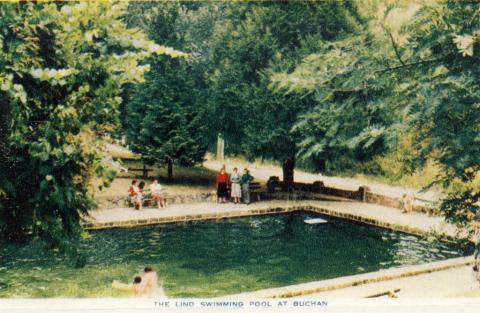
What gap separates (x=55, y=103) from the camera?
19.8 feet

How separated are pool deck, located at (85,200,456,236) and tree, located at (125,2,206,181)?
472cm

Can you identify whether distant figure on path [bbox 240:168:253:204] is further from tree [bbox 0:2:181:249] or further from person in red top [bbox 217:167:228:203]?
tree [bbox 0:2:181:249]

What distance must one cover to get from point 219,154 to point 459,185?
22.1 m

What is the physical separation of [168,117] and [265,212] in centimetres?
733

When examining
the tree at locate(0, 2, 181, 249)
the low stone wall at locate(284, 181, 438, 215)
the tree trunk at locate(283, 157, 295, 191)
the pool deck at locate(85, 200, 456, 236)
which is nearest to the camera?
the tree at locate(0, 2, 181, 249)

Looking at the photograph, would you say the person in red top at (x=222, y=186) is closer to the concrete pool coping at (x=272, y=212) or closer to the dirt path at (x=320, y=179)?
the concrete pool coping at (x=272, y=212)

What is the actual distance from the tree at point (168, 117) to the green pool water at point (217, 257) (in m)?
6.90

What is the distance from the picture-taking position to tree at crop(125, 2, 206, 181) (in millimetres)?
24562

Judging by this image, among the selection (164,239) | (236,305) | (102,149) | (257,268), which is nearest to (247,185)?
(164,239)

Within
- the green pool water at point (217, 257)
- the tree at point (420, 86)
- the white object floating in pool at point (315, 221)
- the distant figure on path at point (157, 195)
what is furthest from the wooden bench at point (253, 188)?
the tree at point (420, 86)

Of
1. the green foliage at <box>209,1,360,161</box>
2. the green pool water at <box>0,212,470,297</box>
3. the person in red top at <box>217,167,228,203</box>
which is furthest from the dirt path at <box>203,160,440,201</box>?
the person in red top at <box>217,167,228,203</box>

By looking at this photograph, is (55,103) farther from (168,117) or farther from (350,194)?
(350,194)

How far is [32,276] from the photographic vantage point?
11812 millimetres

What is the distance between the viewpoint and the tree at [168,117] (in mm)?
24562
